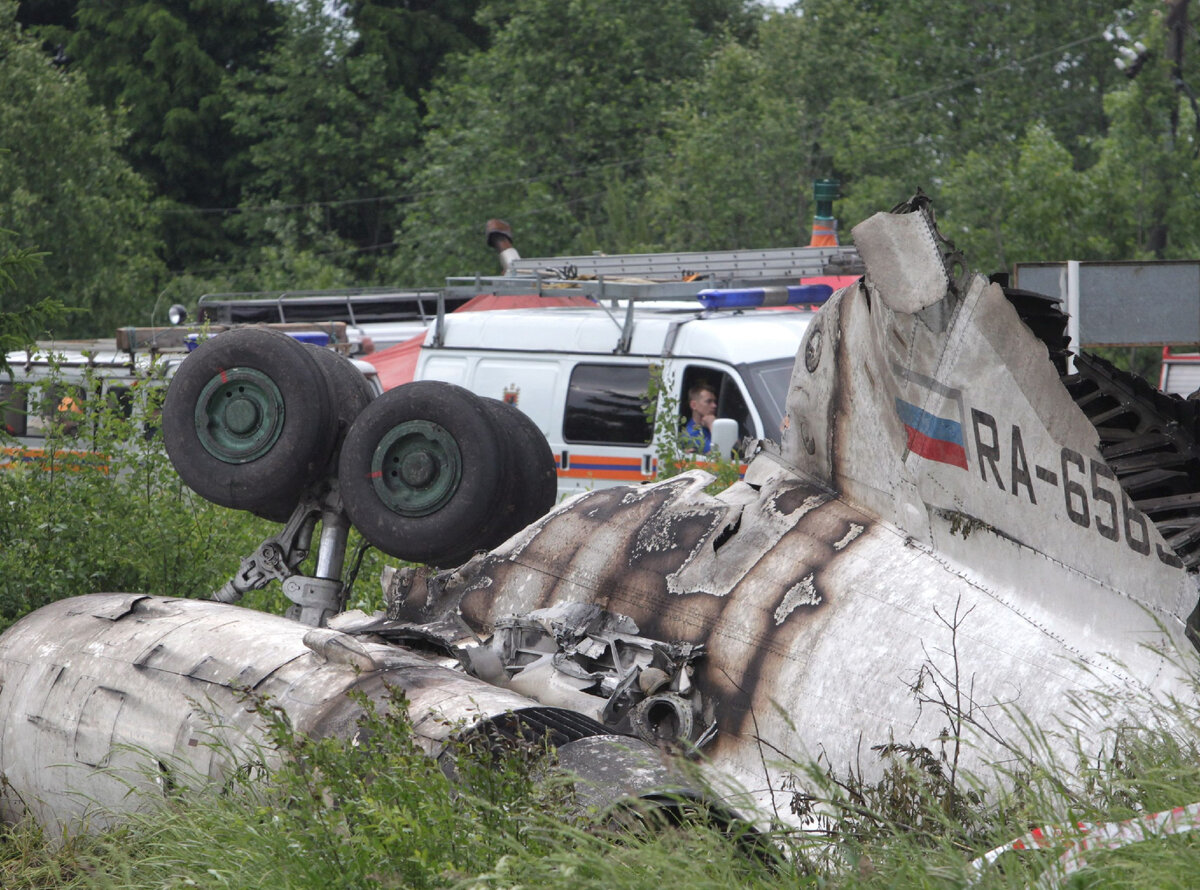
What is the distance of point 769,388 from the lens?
1109 cm

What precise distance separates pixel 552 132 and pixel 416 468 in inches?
929

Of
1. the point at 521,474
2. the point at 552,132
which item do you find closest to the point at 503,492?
the point at 521,474

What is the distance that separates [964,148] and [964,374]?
72.8ft

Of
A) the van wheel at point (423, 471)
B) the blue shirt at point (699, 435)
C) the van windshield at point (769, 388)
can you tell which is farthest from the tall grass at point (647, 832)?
the van windshield at point (769, 388)

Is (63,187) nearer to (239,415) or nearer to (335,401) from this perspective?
(239,415)

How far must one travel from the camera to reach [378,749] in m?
4.41

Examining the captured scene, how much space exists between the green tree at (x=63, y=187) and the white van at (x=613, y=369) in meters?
11.3

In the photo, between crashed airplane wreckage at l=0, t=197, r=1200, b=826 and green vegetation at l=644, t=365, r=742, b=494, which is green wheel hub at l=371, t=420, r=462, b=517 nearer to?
crashed airplane wreckage at l=0, t=197, r=1200, b=826

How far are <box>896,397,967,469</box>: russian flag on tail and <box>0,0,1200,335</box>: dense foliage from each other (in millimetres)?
13438

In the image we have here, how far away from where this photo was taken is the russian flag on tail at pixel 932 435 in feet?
14.9

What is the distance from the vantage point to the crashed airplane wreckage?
4309 millimetres

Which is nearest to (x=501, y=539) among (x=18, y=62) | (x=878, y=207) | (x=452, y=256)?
(x=878, y=207)

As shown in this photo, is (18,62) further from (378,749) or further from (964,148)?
(378,749)

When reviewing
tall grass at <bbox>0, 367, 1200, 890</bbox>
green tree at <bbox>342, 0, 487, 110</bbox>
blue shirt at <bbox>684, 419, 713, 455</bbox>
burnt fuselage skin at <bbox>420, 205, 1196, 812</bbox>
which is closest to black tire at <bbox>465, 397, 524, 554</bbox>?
burnt fuselage skin at <bbox>420, 205, 1196, 812</bbox>
